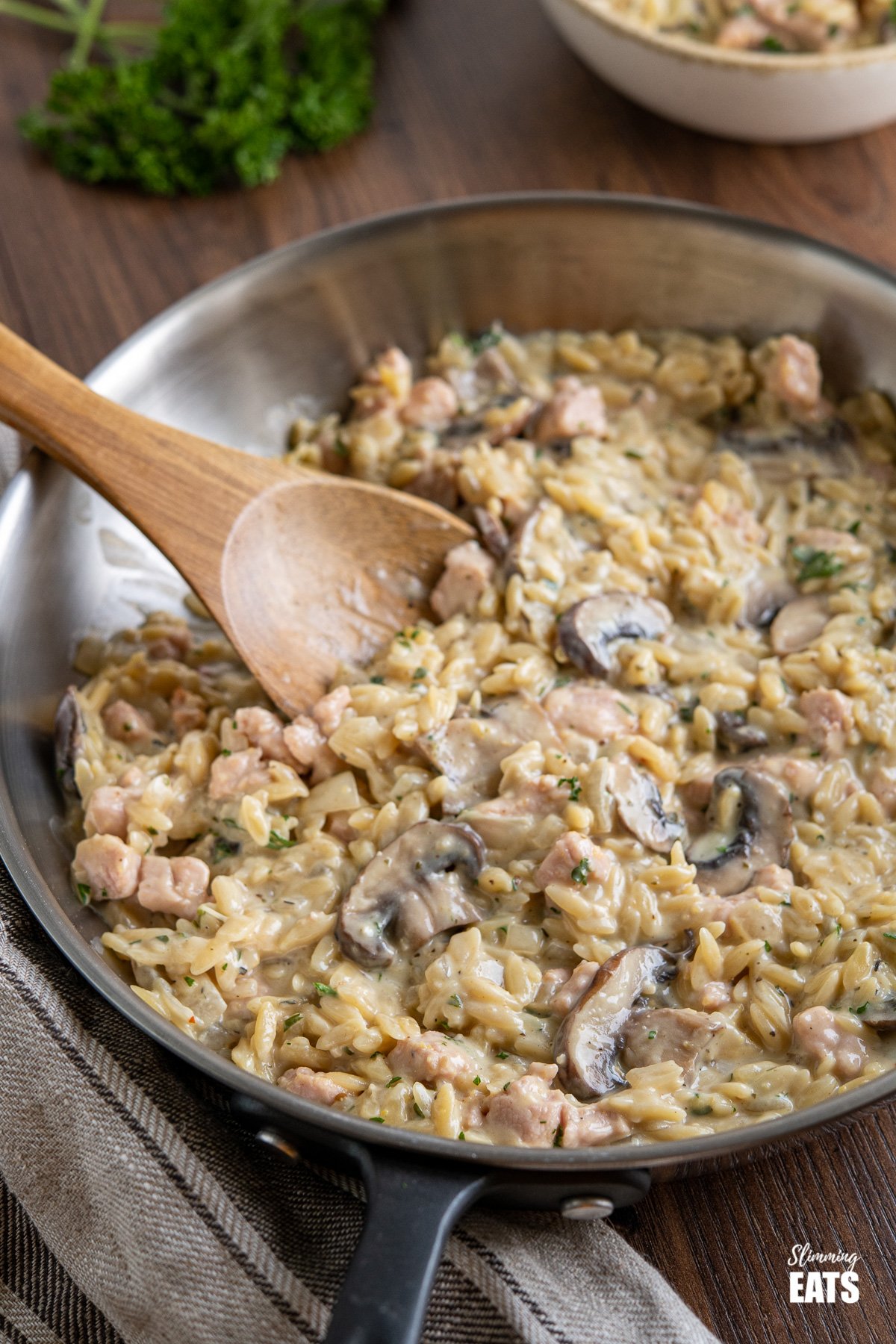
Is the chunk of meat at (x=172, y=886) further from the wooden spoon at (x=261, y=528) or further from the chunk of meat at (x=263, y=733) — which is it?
the wooden spoon at (x=261, y=528)

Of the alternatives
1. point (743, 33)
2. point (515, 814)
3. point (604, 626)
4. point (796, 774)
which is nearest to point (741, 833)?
point (796, 774)

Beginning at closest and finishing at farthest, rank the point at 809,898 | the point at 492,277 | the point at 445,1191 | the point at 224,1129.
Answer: the point at 445,1191 → the point at 224,1129 → the point at 809,898 → the point at 492,277

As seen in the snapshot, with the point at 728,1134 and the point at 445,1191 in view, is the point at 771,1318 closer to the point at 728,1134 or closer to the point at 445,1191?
the point at 728,1134

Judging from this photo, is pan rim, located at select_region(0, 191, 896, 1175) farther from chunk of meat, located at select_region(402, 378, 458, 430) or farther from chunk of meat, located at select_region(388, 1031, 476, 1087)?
chunk of meat, located at select_region(402, 378, 458, 430)

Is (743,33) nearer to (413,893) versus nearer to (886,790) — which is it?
(886,790)

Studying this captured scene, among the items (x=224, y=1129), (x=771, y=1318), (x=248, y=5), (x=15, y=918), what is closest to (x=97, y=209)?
(x=248, y=5)

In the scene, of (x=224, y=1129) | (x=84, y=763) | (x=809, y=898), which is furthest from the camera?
(x=84, y=763)
